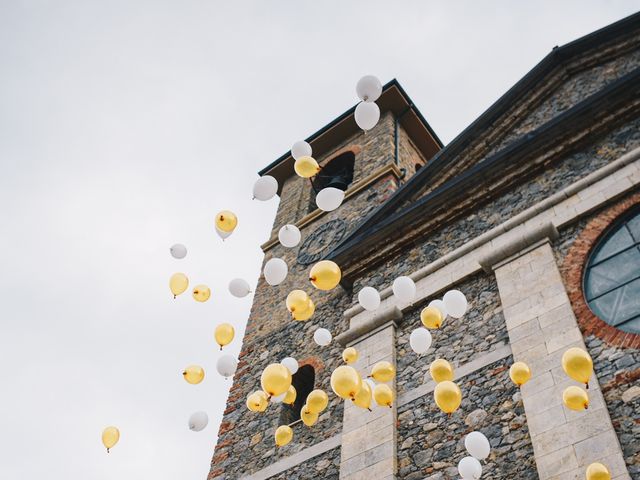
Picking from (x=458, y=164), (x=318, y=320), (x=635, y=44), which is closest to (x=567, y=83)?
(x=635, y=44)

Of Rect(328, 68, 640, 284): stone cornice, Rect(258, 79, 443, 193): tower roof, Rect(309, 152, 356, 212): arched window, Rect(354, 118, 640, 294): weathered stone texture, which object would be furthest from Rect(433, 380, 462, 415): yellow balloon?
Rect(258, 79, 443, 193): tower roof

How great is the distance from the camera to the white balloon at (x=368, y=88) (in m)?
7.36

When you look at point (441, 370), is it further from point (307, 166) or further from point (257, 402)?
point (307, 166)

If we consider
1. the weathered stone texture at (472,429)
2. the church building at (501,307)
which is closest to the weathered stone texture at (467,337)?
the church building at (501,307)

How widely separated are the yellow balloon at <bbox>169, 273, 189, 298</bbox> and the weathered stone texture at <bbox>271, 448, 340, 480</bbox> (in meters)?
2.73

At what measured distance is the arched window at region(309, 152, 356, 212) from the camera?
15.9 meters

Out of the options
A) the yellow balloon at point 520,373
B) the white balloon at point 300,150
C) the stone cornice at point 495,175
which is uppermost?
the stone cornice at point 495,175

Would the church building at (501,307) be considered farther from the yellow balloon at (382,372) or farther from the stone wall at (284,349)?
the yellow balloon at (382,372)

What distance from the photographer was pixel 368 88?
739 centimetres

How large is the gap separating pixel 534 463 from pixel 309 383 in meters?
4.74

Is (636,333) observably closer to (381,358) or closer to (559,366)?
(559,366)

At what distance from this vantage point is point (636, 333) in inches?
252

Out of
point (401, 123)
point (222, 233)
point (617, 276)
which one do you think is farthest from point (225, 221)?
point (401, 123)

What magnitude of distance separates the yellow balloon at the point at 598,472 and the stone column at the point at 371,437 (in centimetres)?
239
